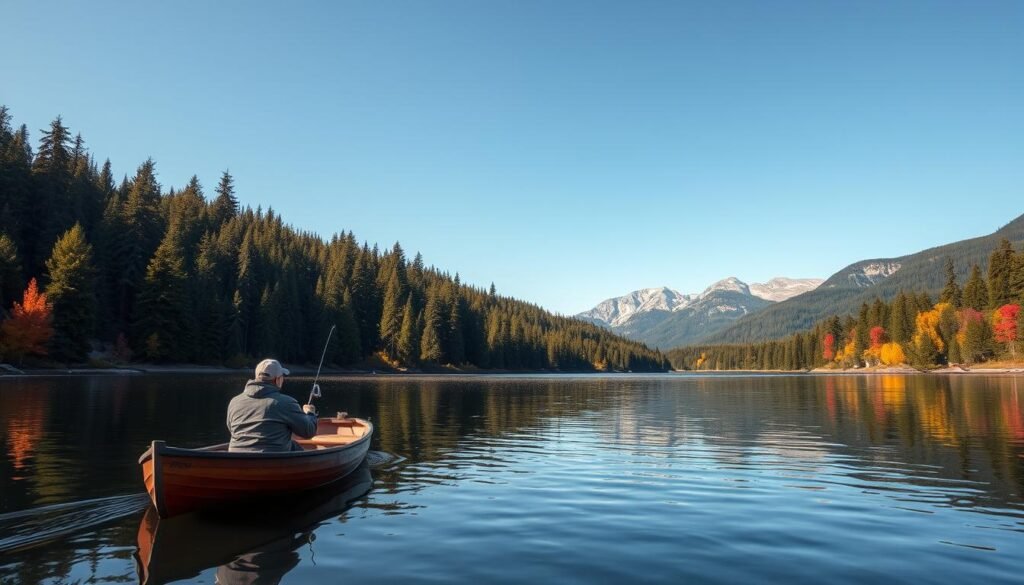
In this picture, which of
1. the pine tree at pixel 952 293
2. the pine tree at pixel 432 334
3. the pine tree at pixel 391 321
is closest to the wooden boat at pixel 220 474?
the pine tree at pixel 432 334

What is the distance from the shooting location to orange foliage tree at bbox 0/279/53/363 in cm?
6644

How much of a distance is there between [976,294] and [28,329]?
175911 mm

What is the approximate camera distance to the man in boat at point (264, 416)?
13531 mm

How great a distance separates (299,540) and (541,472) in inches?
356

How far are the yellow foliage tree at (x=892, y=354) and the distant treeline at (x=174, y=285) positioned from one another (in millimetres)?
99204

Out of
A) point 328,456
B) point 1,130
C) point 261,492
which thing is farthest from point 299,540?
point 1,130

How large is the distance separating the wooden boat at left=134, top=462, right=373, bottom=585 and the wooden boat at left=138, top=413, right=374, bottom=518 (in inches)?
16.0

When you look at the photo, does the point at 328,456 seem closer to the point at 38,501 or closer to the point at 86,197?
the point at 38,501

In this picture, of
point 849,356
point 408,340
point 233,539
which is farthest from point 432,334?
point 233,539

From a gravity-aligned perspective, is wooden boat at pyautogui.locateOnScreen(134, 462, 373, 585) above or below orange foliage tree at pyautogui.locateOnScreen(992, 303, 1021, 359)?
below

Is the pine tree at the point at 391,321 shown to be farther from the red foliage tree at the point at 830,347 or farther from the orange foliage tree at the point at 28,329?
the red foliage tree at the point at 830,347

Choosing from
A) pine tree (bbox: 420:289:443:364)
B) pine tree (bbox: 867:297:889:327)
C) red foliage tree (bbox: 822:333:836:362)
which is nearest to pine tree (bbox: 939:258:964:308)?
pine tree (bbox: 867:297:889:327)

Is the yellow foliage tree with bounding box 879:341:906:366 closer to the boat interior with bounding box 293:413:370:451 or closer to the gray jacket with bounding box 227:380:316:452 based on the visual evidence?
the boat interior with bounding box 293:413:370:451

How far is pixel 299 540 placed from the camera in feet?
37.7
